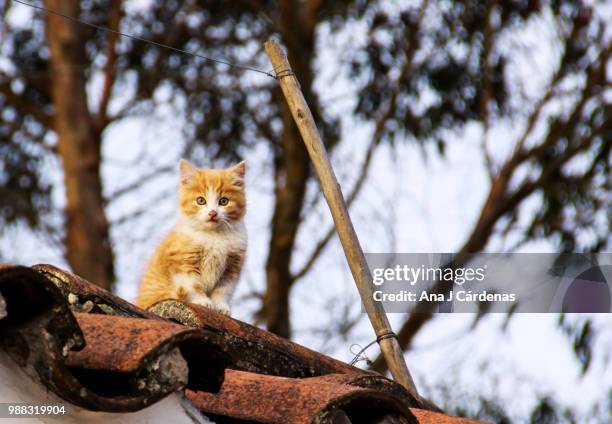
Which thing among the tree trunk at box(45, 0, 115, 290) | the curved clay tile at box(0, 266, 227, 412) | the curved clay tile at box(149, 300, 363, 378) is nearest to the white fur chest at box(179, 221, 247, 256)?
the curved clay tile at box(149, 300, 363, 378)

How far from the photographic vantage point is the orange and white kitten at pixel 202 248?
427cm

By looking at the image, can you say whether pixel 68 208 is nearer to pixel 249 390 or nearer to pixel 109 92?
pixel 109 92

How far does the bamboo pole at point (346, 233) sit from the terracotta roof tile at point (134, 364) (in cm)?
82

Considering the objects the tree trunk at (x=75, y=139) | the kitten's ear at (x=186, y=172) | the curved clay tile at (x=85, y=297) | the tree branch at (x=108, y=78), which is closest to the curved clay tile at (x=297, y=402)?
the curved clay tile at (x=85, y=297)

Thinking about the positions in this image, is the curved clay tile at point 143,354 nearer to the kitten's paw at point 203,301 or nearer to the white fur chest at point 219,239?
the kitten's paw at point 203,301

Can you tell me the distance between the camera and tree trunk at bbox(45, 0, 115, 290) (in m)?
10.5

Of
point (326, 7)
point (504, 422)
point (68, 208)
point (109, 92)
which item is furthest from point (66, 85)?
point (504, 422)

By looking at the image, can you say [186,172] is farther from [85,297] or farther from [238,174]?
[85,297]

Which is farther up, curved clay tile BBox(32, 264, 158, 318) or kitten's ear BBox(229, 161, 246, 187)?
kitten's ear BBox(229, 161, 246, 187)

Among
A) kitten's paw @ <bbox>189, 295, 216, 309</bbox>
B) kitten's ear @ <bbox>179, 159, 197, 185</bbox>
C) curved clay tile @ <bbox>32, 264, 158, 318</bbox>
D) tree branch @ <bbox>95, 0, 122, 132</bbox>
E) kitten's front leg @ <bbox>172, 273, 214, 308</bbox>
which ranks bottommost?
curved clay tile @ <bbox>32, 264, 158, 318</bbox>

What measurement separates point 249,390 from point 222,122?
8272mm

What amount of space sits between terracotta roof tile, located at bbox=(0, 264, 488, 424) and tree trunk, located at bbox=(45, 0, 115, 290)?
292 inches

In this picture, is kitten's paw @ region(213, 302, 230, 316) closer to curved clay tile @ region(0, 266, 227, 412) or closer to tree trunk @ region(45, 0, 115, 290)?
curved clay tile @ region(0, 266, 227, 412)

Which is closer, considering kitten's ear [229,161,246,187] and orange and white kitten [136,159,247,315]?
orange and white kitten [136,159,247,315]
